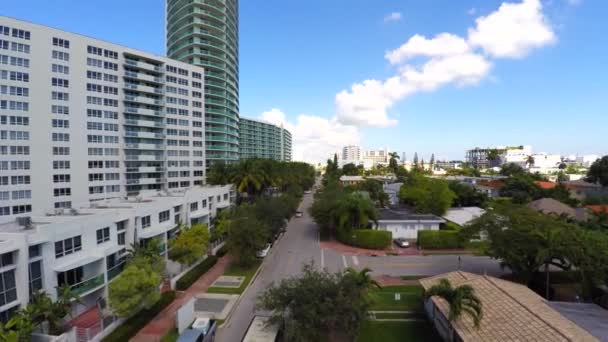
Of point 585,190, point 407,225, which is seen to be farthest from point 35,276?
point 585,190

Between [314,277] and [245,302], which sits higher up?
[314,277]

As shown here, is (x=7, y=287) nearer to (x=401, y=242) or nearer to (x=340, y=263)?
(x=340, y=263)

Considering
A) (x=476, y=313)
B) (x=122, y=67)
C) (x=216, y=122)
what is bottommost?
(x=476, y=313)

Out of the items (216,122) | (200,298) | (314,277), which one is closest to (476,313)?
(314,277)

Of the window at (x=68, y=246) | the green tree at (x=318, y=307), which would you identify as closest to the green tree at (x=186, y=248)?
the window at (x=68, y=246)

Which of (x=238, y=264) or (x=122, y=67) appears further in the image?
(x=122, y=67)

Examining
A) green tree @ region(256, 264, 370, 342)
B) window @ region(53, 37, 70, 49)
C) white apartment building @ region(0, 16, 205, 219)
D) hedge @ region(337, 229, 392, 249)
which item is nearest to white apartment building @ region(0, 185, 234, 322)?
green tree @ region(256, 264, 370, 342)

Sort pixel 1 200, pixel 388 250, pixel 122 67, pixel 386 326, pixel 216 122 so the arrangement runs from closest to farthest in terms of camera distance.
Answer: pixel 386 326 < pixel 388 250 < pixel 1 200 < pixel 122 67 < pixel 216 122

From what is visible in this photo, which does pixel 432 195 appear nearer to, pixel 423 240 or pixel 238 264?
pixel 423 240
